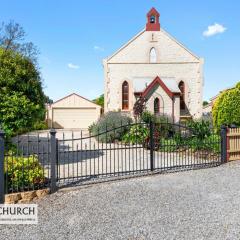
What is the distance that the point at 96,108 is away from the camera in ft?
117

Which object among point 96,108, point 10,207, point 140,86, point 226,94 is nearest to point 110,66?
point 140,86

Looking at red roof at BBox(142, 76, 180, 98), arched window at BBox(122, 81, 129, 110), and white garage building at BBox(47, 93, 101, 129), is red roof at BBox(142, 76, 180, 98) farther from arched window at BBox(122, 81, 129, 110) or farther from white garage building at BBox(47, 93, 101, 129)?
white garage building at BBox(47, 93, 101, 129)

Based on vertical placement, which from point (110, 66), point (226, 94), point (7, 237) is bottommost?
point (7, 237)

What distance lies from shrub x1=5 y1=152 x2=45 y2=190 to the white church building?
64.1ft

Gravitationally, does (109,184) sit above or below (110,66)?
below

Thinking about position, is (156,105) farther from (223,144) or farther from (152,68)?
(223,144)

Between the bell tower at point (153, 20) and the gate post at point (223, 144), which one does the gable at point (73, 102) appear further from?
the gate post at point (223, 144)

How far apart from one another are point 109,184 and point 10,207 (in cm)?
277

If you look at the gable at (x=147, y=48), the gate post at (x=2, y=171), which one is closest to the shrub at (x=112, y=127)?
the gable at (x=147, y=48)

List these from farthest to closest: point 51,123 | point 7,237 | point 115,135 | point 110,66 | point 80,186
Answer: point 51,123 → point 110,66 → point 115,135 → point 80,186 → point 7,237

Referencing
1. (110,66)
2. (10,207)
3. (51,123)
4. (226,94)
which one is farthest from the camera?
(51,123)

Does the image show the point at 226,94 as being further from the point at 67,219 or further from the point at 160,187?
the point at 67,219

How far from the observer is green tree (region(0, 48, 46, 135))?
31.6 feet

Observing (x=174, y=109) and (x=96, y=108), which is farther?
(x=96, y=108)
